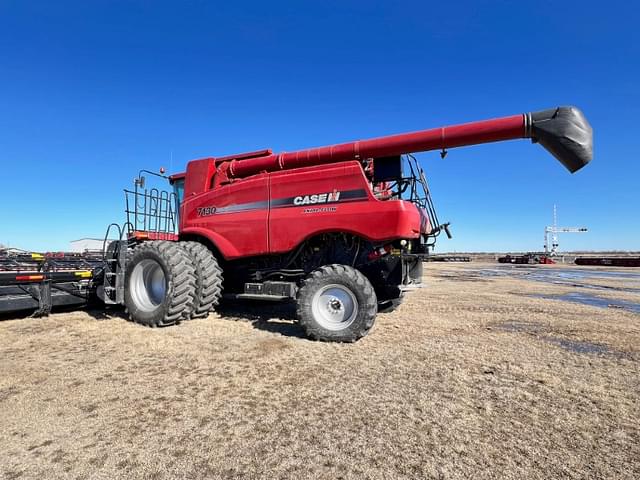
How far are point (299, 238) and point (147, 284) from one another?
305 cm

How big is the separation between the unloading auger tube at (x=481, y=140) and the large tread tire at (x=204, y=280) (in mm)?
1884

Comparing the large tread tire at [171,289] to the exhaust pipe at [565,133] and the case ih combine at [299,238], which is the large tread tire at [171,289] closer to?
the case ih combine at [299,238]

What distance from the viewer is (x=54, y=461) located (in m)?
2.18

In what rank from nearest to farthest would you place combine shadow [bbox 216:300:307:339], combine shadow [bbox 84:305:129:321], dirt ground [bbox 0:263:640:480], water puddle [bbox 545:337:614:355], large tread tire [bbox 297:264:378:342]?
dirt ground [bbox 0:263:640:480] < water puddle [bbox 545:337:614:355] < large tread tire [bbox 297:264:378:342] < combine shadow [bbox 216:300:307:339] < combine shadow [bbox 84:305:129:321]

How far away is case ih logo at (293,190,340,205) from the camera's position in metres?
5.61

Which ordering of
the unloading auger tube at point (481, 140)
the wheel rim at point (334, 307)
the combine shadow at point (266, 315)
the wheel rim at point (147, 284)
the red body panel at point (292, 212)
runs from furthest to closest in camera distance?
the wheel rim at point (147, 284)
the combine shadow at point (266, 315)
the red body panel at point (292, 212)
the wheel rim at point (334, 307)
the unloading auger tube at point (481, 140)

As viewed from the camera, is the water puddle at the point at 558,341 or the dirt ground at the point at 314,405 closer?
the dirt ground at the point at 314,405

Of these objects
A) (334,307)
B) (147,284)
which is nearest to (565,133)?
(334,307)

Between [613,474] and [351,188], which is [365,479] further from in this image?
[351,188]

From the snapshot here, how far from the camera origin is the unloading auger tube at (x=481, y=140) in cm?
471

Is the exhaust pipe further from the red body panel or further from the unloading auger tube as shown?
the red body panel

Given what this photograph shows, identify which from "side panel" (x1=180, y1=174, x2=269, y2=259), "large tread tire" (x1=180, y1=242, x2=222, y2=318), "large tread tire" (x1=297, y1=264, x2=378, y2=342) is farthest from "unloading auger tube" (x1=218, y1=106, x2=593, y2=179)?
"large tread tire" (x1=297, y1=264, x2=378, y2=342)

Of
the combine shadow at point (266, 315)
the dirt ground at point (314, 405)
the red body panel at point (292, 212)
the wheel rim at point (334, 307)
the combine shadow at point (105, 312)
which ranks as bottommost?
the dirt ground at point (314, 405)

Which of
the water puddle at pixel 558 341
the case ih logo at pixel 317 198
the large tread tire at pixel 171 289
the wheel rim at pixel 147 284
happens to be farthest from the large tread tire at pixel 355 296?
the wheel rim at pixel 147 284
